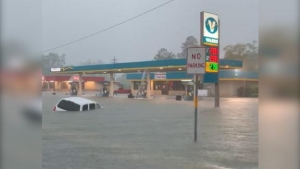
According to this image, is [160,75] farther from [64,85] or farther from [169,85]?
[64,85]

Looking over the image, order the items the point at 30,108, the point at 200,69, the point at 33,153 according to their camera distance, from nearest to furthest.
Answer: the point at 30,108
the point at 33,153
the point at 200,69

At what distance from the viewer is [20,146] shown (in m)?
2.83

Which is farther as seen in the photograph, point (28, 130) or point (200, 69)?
point (200, 69)

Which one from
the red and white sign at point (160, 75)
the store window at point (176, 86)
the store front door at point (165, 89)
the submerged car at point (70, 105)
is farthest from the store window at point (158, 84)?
the submerged car at point (70, 105)

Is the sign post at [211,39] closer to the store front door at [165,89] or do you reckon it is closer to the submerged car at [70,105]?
the submerged car at [70,105]

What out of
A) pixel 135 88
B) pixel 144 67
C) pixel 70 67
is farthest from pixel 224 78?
pixel 70 67

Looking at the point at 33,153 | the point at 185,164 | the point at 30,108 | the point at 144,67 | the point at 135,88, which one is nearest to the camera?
the point at 30,108

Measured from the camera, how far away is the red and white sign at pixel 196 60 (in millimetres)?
9492

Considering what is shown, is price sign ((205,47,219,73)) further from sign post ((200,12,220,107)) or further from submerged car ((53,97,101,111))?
submerged car ((53,97,101,111))

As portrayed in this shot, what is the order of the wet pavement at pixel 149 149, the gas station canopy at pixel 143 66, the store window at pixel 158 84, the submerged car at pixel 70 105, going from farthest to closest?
the store window at pixel 158 84 < the gas station canopy at pixel 143 66 < the submerged car at pixel 70 105 < the wet pavement at pixel 149 149

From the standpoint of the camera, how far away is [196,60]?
959 centimetres

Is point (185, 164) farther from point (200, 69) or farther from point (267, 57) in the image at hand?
point (267, 57)

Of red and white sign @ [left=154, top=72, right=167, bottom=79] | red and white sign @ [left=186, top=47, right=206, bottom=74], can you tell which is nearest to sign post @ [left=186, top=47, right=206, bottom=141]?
red and white sign @ [left=186, top=47, right=206, bottom=74]

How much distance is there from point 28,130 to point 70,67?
64684 millimetres
